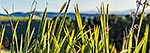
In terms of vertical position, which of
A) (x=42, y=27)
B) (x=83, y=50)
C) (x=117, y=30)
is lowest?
(x=117, y=30)

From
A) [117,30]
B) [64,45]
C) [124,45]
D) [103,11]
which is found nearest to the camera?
[103,11]

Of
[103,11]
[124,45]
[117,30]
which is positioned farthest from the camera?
[117,30]

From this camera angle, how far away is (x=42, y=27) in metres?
1.11

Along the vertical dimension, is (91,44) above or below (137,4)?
below

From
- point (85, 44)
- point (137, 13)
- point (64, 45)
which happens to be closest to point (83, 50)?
point (85, 44)

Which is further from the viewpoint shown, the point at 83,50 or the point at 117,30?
the point at 117,30

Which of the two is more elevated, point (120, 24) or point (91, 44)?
point (91, 44)

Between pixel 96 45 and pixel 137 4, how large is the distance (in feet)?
0.84

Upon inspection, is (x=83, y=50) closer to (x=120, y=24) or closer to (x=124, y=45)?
(x=124, y=45)

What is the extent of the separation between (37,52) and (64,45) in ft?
0.33

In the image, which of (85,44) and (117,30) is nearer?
(85,44)

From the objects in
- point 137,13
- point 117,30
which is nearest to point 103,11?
point 137,13

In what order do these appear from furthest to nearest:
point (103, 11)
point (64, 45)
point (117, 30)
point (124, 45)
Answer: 1. point (117, 30)
2. point (124, 45)
3. point (64, 45)
4. point (103, 11)

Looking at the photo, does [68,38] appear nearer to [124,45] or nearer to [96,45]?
[96,45]
